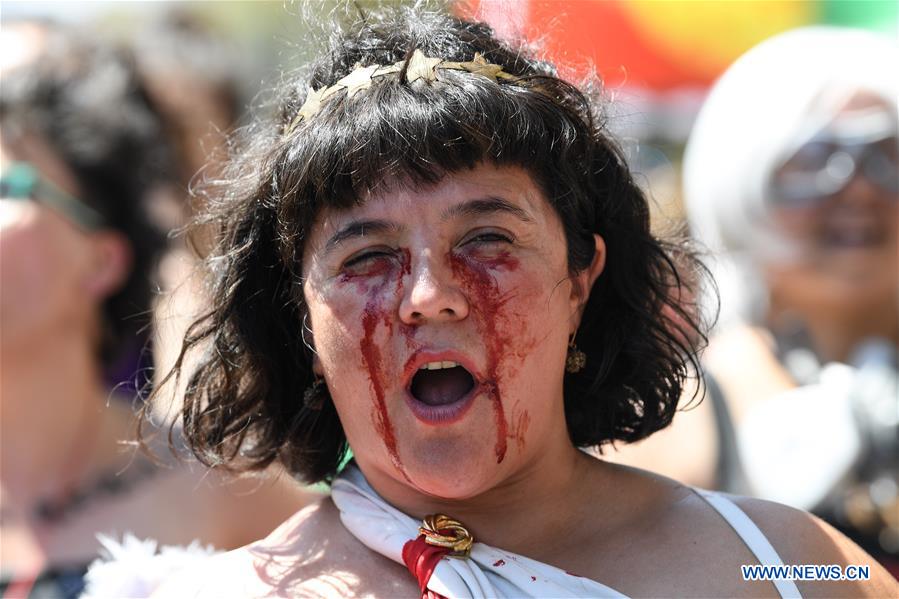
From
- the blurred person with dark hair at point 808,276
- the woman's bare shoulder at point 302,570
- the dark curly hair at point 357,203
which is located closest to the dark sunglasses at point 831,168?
the blurred person with dark hair at point 808,276

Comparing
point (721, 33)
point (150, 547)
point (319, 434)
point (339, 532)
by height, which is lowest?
point (150, 547)

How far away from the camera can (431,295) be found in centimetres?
189

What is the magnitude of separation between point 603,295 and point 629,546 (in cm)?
57

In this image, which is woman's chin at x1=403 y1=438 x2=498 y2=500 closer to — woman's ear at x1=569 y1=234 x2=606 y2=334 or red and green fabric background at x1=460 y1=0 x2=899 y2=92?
woman's ear at x1=569 y1=234 x2=606 y2=334

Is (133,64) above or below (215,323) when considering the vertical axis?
above

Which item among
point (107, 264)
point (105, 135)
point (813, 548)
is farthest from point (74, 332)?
point (813, 548)

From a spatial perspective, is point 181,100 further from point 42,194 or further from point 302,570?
point 302,570

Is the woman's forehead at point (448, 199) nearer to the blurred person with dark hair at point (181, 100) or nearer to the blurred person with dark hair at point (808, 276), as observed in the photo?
the blurred person with dark hair at point (181, 100)

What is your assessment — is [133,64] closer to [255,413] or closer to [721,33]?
[255,413]

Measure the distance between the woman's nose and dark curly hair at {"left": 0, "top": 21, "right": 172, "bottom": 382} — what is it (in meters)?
1.98

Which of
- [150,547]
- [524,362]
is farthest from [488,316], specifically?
[150,547]

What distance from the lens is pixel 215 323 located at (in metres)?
2.34

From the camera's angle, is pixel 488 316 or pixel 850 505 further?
pixel 850 505

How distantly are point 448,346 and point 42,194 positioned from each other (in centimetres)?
209
